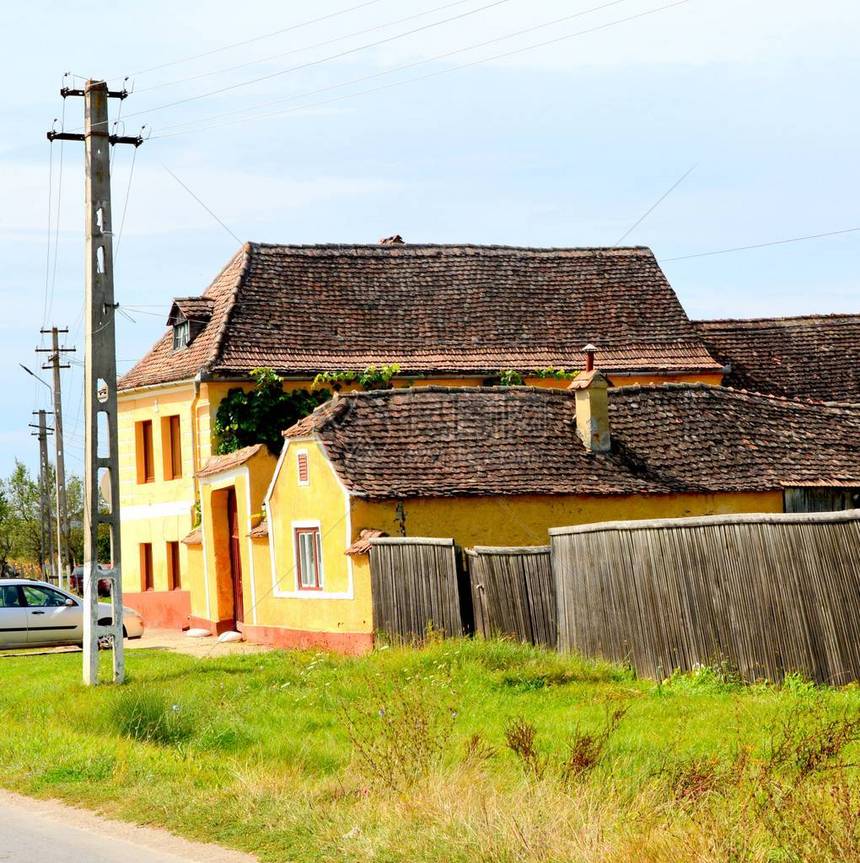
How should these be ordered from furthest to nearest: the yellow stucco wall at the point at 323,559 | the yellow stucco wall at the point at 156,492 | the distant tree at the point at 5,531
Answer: the distant tree at the point at 5,531 → the yellow stucco wall at the point at 156,492 → the yellow stucco wall at the point at 323,559

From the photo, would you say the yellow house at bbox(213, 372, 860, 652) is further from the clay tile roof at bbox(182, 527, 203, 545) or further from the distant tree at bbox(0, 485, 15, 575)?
the distant tree at bbox(0, 485, 15, 575)

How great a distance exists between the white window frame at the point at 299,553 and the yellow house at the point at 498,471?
0.03 meters

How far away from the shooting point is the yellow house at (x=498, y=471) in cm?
2281

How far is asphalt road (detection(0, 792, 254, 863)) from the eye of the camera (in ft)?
29.7

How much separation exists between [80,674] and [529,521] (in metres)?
7.33

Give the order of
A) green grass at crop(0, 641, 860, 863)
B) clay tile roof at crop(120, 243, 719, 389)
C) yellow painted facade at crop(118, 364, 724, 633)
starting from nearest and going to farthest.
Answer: green grass at crop(0, 641, 860, 863) → yellow painted facade at crop(118, 364, 724, 633) → clay tile roof at crop(120, 243, 719, 389)

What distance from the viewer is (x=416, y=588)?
20.7m

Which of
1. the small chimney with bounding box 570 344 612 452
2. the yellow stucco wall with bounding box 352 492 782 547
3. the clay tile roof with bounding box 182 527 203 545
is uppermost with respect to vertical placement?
the small chimney with bounding box 570 344 612 452

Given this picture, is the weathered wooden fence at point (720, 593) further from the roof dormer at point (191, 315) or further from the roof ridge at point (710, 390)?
the roof dormer at point (191, 315)

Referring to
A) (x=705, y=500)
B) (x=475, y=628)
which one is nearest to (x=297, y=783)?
(x=475, y=628)

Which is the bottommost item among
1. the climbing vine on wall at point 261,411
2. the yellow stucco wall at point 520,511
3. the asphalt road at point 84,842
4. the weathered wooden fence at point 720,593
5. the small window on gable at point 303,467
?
the asphalt road at point 84,842

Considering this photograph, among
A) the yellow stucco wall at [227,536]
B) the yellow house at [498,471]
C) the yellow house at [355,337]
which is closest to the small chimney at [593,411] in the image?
the yellow house at [498,471]

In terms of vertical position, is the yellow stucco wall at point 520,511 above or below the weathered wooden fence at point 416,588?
above

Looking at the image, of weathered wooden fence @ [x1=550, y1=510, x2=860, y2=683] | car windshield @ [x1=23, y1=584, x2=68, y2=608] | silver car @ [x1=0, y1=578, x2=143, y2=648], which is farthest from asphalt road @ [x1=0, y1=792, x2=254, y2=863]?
car windshield @ [x1=23, y1=584, x2=68, y2=608]
